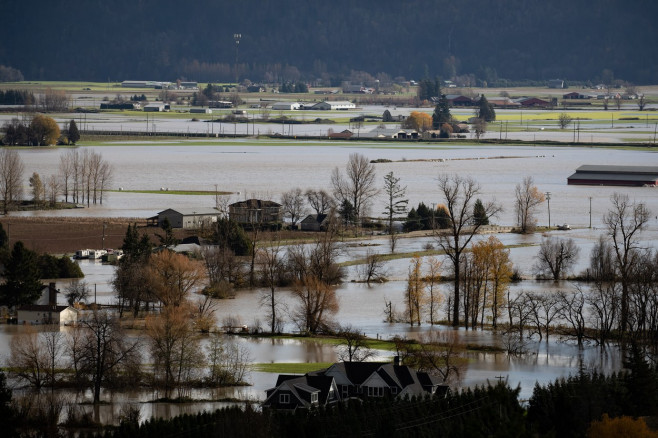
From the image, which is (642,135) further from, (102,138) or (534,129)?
(102,138)

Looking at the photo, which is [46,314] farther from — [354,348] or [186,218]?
[186,218]

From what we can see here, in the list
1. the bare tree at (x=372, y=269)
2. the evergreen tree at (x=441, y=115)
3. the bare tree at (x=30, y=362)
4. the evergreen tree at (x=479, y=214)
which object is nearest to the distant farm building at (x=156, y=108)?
the evergreen tree at (x=441, y=115)

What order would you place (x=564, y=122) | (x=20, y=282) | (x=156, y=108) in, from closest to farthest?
1. (x=20, y=282)
2. (x=564, y=122)
3. (x=156, y=108)

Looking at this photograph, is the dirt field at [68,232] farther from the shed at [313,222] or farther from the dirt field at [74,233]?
the shed at [313,222]

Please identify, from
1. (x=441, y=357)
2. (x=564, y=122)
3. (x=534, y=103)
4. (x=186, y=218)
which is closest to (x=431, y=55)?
(x=534, y=103)

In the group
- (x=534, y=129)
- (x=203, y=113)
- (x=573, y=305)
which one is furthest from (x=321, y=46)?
(x=573, y=305)

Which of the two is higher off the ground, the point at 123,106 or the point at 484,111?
the point at 123,106
